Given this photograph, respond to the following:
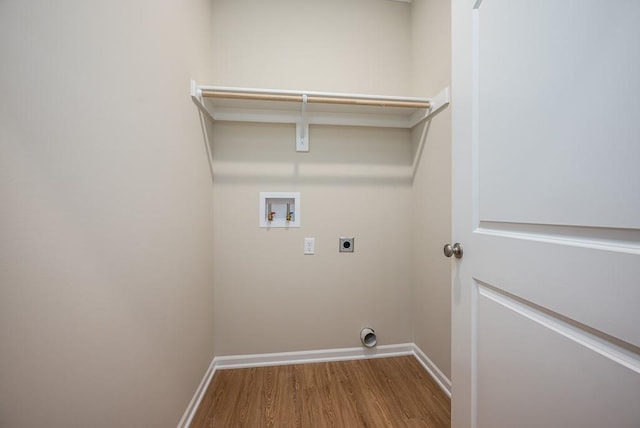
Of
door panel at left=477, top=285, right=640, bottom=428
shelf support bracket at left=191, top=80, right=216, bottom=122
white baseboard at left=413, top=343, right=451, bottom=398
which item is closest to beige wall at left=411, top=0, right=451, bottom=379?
white baseboard at left=413, top=343, right=451, bottom=398

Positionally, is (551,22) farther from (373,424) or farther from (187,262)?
(373,424)

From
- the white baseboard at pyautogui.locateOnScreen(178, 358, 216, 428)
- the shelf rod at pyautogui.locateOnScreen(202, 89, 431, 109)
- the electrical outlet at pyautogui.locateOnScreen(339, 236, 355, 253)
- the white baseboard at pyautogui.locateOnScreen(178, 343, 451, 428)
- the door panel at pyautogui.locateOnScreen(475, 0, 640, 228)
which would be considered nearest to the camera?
the door panel at pyautogui.locateOnScreen(475, 0, 640, 228)

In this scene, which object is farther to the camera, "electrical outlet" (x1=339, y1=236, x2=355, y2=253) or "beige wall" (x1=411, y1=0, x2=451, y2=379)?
"electrical outlet" (x1=339, y1=236, x2=355, y2=253)

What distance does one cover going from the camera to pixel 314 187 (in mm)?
1680

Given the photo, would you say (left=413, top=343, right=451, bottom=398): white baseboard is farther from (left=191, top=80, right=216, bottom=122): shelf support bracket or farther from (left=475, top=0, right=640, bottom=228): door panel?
(left=191, top=80, right=216, bottom=122): shelf support bracket

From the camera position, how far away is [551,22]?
569 mm

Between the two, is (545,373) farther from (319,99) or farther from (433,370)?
(319,99)

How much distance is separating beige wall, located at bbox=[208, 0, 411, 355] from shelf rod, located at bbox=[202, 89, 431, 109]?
0.90ft

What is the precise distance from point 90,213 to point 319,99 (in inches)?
46.7

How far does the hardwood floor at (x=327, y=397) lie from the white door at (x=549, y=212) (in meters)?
0.54

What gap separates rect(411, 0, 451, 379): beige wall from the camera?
1.37 m

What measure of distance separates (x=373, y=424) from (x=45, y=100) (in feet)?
5.80

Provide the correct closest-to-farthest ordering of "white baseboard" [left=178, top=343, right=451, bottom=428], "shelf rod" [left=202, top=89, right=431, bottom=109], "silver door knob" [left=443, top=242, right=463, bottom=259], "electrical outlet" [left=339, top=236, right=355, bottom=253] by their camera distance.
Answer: "silver door knob" [left=443, top=242, right=463, bottom=259], "shelf rod" [left=202, top=89, right=431, bottom=109], "white baseboard" [left=178, top=343, right=451, bottom=428], "electrical outlet" [left=339, top=236, right=355, bottom=253]

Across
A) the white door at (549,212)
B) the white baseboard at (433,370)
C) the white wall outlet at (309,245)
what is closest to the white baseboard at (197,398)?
the white wall outlet at (309,245)
